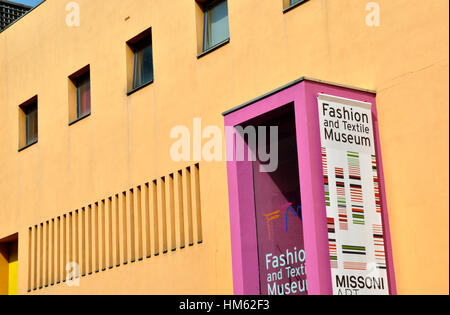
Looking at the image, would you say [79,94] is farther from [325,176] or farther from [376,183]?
[376,183]

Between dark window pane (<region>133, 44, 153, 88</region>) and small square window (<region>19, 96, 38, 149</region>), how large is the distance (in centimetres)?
408

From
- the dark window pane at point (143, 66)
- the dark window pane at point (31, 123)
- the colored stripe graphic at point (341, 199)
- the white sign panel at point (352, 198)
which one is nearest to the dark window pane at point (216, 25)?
the dark window pane at point (143, 66)

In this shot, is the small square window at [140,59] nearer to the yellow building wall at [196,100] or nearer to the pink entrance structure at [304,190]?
the yellow building wall at [196,100]

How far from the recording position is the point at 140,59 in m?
16.2

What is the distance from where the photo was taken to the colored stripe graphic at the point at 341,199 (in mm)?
10227

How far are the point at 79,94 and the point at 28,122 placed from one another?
239cm

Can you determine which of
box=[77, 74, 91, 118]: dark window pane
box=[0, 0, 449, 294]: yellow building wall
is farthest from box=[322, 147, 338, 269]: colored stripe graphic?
box=[77, 74, 91, 118]: dark window pane

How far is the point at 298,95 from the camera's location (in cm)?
1068

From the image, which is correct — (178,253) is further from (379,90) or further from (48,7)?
(48,7)

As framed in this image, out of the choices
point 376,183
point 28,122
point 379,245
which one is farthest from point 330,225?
point 28,122

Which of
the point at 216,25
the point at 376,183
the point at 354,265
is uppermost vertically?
the point at 216,25

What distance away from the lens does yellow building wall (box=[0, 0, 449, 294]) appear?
10289 mm
